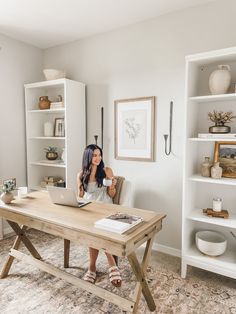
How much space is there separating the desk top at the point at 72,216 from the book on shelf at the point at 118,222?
3cm

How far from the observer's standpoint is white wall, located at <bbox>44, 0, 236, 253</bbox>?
245cm

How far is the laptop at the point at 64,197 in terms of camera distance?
6.40ft

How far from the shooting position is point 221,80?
214 cm

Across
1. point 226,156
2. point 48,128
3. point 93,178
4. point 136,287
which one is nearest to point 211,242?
point 226,156

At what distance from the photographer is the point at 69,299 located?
2002 millimetres

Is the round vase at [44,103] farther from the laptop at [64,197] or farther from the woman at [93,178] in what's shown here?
the laptop at [64,197]

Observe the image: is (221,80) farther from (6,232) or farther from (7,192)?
(6,232)

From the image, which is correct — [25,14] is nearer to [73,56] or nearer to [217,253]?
[73,56]

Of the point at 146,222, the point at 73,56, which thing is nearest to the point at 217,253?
the point at 146,222

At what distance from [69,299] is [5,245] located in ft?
4.74

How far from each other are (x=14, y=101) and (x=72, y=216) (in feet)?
7.62

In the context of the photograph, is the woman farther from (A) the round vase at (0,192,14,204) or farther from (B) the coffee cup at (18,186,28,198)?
(A) the round vase at (0,192,14,204)

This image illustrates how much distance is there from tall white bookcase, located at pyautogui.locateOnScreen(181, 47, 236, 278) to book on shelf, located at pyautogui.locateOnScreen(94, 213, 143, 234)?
31.8 inches

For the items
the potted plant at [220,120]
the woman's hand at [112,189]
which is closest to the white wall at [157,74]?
the potted plant at [220,120]
